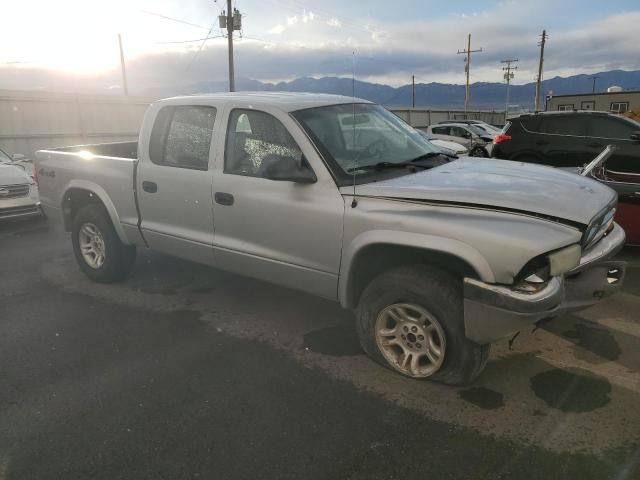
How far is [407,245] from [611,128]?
24.7 ft

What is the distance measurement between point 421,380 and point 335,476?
1.03 metres

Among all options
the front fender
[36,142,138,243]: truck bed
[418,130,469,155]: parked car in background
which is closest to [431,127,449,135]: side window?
[418,130,469,155]: parked car in background

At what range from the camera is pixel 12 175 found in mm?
7918

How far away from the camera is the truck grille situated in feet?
25.3

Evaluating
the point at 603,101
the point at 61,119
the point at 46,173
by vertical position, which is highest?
the point at 603,101

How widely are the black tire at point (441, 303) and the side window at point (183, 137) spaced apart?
1826mm

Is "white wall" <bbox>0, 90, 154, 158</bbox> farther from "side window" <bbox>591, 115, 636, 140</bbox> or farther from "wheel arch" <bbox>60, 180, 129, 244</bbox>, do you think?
"side window" <bbox>591, 115, 636, 140</bbox>

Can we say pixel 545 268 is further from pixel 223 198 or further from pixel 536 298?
pixel 223 198

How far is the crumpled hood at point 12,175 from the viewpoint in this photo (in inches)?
306

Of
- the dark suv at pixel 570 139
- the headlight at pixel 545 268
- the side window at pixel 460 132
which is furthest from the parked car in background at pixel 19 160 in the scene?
the side window at pixel 460 132

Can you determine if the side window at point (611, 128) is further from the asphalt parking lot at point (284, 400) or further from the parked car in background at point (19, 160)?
the parked car in background at point (19, 160)

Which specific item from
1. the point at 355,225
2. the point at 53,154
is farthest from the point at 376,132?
the point at 53,154

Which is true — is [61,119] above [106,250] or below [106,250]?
above

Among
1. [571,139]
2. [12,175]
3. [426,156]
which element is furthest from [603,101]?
[12,175]
